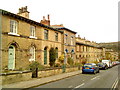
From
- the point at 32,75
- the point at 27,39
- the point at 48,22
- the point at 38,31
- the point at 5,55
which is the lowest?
the point at 32,75

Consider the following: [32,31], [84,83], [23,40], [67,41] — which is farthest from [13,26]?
[67,41]

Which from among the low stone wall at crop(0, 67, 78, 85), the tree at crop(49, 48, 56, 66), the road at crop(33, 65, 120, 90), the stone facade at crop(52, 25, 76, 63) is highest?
the stone facade at crop(52, 25, 76, 63)

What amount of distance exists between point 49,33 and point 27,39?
18.8ft

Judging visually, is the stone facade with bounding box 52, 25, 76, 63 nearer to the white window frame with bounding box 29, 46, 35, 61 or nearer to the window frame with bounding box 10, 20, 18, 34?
the white window frame with bounding box 29, 46, 35, 61

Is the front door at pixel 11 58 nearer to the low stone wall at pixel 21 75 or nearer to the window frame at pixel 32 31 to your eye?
the low stone wall at pixel 21 75

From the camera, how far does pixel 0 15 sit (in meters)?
14.2

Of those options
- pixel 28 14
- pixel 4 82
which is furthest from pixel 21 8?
pixel 4 82

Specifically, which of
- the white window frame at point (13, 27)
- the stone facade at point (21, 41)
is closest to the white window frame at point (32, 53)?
the stone facade at point (21, 41)

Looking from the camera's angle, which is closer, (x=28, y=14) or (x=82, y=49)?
(x=28, y=14)

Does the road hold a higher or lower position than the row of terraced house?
lower

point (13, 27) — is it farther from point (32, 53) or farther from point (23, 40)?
point (32, 53)

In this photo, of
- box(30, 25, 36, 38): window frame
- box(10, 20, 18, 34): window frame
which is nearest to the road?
box(10, 20, 18, 34): window frame

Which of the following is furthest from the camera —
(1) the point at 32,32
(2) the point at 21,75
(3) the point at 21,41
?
(1) the point at 32,32

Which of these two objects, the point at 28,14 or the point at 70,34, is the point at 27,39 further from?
the point at 70,34
